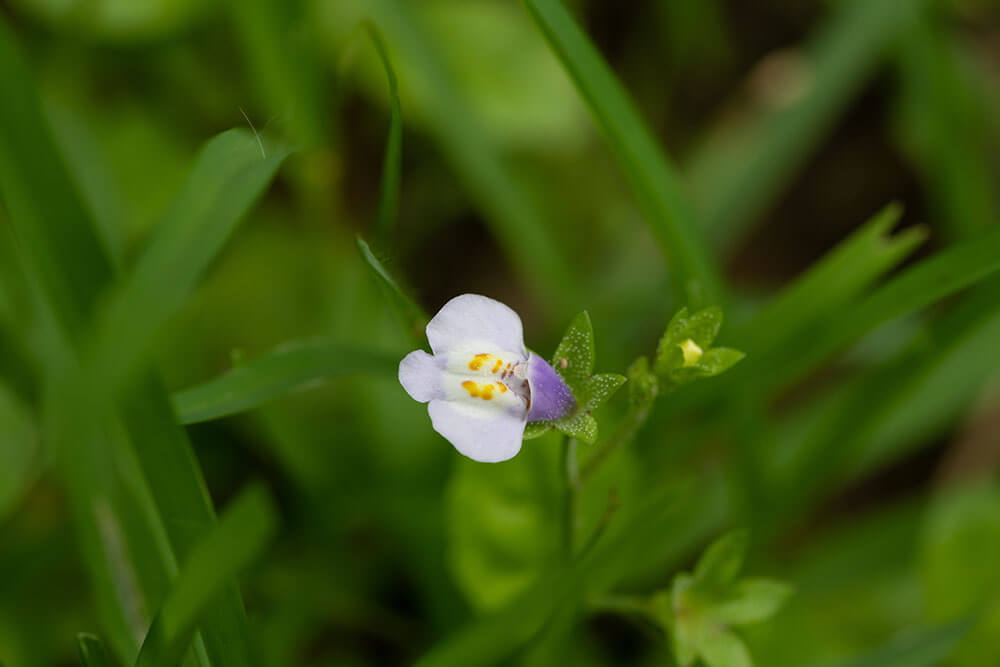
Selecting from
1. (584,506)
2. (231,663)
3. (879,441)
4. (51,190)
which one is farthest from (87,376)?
(879,441)

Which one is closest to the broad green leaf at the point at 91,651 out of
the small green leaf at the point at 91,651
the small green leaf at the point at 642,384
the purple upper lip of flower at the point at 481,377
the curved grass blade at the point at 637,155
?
the small green leaf at the point at 91,651

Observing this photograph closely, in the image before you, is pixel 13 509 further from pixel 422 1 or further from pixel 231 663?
pixel 422 1

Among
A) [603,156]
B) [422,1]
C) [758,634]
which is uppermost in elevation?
[422,1]

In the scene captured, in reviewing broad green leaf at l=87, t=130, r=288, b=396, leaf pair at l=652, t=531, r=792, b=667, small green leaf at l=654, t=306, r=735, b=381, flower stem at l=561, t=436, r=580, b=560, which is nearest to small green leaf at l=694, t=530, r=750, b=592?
leaf pair at l=652, t=531, r=792, b=667

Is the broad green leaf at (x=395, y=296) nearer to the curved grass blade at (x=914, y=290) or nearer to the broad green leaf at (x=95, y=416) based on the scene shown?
the broad green leaf at (x=95, y=416)

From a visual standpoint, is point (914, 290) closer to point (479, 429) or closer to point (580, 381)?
point (580, 381)

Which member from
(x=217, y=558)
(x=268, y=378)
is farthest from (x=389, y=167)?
(x=217, y=558)

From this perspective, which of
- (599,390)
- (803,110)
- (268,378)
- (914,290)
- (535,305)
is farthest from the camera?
(535,305)
